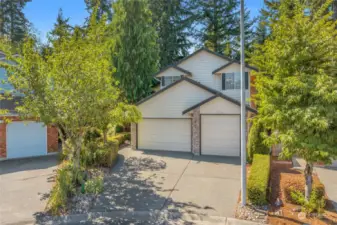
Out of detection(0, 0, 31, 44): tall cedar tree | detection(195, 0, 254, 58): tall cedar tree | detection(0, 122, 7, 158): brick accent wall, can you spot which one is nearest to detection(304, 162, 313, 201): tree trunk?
detection(0, 122, 7, 158): brick accent wall

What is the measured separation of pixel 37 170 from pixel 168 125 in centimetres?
794

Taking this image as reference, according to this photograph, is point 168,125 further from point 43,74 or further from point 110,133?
point 43,74

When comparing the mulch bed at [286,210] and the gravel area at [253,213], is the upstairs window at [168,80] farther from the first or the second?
the gravel area at [253,213]

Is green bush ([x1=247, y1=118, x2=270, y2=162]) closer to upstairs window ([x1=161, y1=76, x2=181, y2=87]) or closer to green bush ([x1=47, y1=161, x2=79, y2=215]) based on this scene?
green bush ([x1=47, y1=161, x2=79, y2=215])

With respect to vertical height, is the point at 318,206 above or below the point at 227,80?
below

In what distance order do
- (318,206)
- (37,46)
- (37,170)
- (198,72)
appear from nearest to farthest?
(318,206)
(37,46)
(37,170)
(198,72)

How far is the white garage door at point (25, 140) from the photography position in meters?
13.2

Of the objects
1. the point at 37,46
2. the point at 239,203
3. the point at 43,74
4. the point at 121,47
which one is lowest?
the point at 239,203

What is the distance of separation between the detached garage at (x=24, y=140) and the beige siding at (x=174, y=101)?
6.57 meters

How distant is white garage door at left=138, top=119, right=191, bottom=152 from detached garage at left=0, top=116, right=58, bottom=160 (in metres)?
5.97

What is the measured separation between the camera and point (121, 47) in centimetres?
1947

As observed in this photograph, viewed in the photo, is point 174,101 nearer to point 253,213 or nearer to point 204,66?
point 204,66

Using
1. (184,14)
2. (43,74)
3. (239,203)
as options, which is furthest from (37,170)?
(184,14)

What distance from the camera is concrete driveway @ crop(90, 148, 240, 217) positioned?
23.6ft
